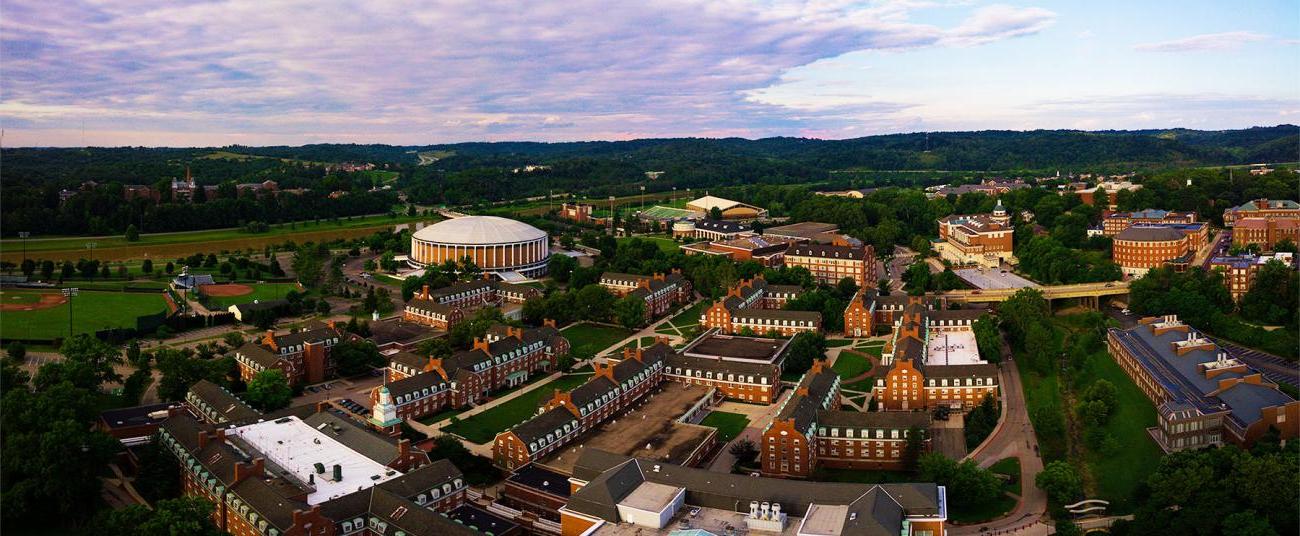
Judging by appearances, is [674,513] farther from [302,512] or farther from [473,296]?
[473,296]

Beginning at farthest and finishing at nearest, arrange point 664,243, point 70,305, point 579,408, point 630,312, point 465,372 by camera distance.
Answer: point 664,243
point 630,312
point 70,305
point 465,372
point 579,408

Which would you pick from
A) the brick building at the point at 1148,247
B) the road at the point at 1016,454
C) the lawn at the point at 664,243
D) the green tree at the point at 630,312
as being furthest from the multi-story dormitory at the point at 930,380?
the lawn at the point at 664,243

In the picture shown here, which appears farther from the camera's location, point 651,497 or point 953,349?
point 953,349

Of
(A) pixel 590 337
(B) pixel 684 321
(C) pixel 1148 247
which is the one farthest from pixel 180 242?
(C) pixel 1148 247

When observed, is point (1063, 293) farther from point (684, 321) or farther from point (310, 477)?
point (310, 477)

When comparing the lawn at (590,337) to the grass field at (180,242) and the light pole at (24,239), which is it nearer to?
the grass field at (180,242)

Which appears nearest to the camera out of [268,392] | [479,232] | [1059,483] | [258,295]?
[1059,483]

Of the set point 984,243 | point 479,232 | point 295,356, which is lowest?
point 295,356
